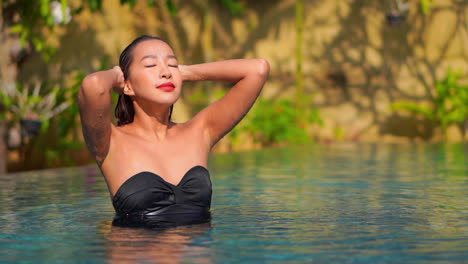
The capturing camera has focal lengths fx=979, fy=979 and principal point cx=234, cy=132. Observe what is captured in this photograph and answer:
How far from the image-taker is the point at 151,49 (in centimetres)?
478

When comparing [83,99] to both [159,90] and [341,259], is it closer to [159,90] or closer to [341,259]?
[159,90]

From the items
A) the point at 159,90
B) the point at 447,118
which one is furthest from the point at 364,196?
the point at 447,118

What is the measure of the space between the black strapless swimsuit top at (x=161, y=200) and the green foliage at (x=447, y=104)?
12.1 metres

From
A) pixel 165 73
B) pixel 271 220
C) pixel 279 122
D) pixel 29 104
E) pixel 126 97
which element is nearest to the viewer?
pixel 165 73

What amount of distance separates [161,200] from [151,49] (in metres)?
0.75

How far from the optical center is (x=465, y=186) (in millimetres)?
7473

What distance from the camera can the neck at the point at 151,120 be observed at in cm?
496

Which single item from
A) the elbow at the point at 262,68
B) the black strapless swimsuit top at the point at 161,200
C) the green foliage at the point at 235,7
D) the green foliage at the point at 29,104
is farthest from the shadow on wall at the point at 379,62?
the black strapless swimsuit top at the point at 161,200

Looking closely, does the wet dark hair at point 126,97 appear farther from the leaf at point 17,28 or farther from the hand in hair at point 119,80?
the leaf at point 17,28

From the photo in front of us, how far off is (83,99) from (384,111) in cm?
1321

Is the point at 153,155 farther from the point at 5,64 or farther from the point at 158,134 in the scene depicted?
the point at 5,64

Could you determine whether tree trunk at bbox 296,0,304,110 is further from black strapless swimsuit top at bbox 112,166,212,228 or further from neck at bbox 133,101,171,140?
black strapless swimsuit top at bbox 112,166,212,228

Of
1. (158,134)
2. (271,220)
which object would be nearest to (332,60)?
(271,220)

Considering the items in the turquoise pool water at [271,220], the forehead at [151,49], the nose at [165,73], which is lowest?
the turquoise pool water at [271,220]
